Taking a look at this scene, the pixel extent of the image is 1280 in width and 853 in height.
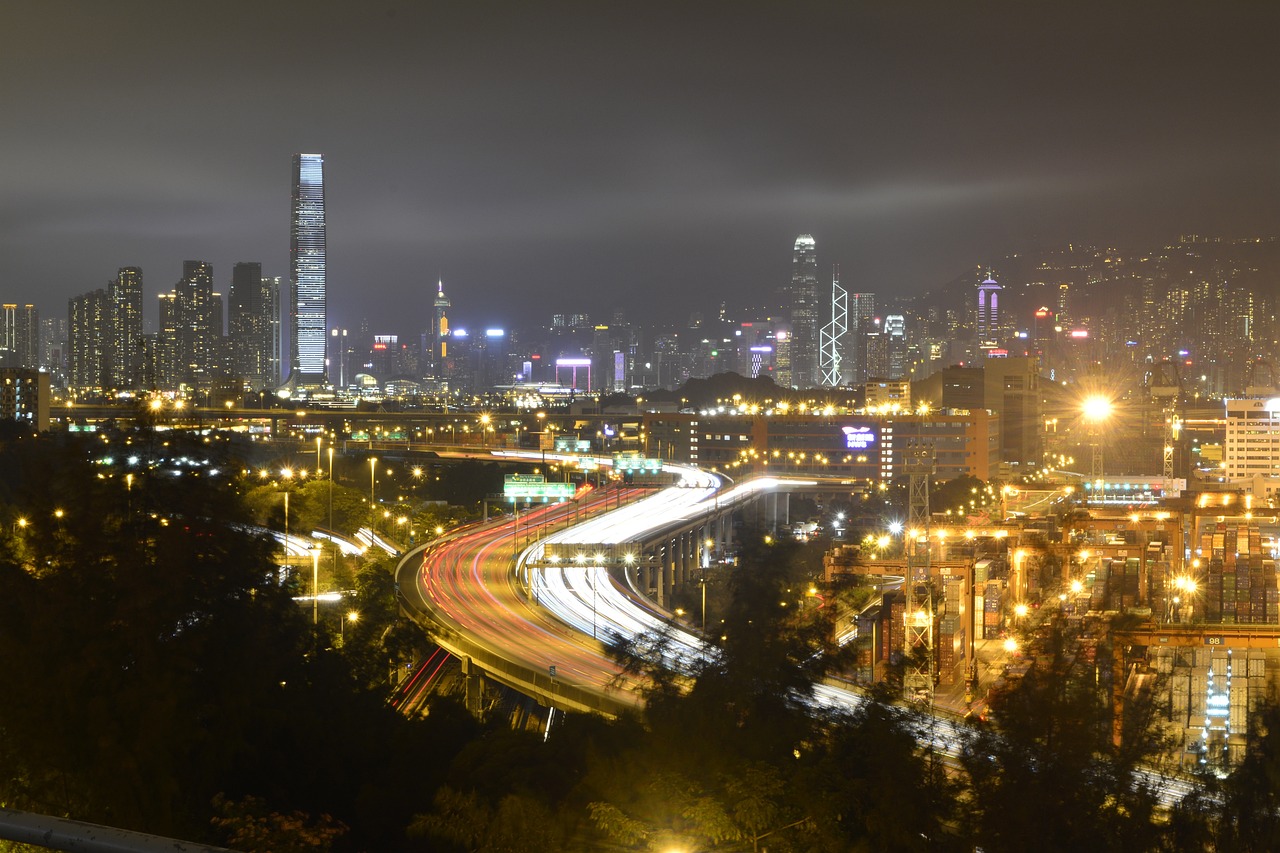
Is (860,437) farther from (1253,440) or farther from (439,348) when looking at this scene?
(439,348)

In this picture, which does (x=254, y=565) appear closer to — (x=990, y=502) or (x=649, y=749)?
(x=649, y=749)

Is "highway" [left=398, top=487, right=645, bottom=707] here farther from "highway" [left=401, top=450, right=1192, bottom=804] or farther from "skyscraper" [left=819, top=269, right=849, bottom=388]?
"skyscraper" [left=819, top=269, right=849, bottom=388]

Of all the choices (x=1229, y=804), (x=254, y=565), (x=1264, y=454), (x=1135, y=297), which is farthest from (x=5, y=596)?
(x=1135, y=297)

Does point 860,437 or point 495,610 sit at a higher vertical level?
Answer: point 860,437

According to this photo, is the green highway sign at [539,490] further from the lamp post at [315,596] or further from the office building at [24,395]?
the office building at [24,395]

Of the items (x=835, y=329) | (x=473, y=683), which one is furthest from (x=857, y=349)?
(x=473, y=683)

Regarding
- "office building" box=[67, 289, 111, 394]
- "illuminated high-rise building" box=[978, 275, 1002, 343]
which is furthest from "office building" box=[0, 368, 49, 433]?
"illuminated high-rise building" box=[978, 275, 1002, 343]
